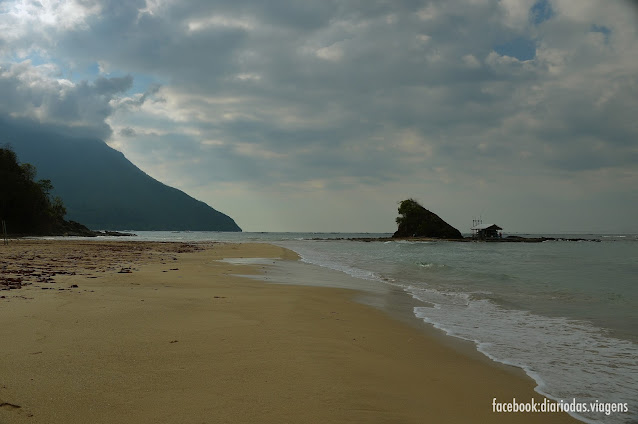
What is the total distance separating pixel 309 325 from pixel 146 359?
2.86 meters

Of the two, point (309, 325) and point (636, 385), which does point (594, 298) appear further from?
point (309, 325)

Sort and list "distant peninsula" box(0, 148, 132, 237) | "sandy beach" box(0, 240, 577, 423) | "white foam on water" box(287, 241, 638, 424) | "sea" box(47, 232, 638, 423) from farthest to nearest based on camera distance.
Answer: "distant peninsula" box(0, 148, 132, 237), "sea" box(47, 232, 638, 423), "white foam on water" box(287, 241, 638, 424), "sandy beach" box(0, 240, 577, 423)

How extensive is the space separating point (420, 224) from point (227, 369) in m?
103

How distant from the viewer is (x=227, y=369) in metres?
3.88

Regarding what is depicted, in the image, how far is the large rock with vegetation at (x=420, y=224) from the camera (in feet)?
333

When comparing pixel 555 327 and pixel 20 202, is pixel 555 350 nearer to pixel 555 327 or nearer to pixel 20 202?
pixel 555 327

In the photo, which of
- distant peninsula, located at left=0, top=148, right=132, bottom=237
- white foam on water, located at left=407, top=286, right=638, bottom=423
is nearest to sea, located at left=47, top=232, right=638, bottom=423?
Result: white foam on water, located at left=407, top=286, right=638, bottom=423

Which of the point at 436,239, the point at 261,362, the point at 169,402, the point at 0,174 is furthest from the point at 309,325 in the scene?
the point at 436,239

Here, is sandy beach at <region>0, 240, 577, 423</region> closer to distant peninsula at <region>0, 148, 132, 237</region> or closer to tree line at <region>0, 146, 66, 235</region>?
distant peninsula at <region>0, 148, 132, 237</region>

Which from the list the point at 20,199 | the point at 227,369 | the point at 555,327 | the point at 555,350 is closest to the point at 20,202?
the point at 20,199

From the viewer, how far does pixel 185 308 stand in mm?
7039

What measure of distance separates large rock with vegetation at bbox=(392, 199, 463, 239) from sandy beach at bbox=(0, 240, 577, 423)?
323ft

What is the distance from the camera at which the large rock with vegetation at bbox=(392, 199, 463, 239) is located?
333ft

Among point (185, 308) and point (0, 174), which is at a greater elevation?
point (0, 174)
